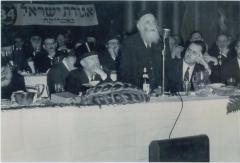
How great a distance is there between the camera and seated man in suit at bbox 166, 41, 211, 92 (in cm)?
157

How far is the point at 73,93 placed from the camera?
4.79 feet

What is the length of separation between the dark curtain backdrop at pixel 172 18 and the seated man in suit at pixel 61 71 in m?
0.10

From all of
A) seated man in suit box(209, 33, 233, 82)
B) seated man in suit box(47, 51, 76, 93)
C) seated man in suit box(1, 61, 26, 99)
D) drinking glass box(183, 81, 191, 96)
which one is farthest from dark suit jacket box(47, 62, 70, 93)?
seated man in suit box(209, 33, 233, 82)

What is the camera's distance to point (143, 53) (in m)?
1.53

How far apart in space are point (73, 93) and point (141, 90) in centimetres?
29

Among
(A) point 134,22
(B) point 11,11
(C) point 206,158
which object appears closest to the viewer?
(B) point 11,11

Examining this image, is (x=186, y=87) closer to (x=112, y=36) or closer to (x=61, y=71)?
(x=112, y=36)

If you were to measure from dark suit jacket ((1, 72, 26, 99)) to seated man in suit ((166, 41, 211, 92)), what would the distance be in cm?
61

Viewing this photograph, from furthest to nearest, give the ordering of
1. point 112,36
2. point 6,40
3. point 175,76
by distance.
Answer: point 175,76 → point 112,36 → point 6,40

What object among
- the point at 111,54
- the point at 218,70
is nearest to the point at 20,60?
the point at 111,54

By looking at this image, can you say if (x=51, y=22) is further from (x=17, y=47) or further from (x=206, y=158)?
(x=206, y=158)

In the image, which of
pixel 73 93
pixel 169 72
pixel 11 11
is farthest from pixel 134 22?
pixel 11 11

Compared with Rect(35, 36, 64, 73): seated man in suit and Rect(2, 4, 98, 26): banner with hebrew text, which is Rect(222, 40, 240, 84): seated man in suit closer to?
Rect(2, 4, 98, 26): banner with hebrew text

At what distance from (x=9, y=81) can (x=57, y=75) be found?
0.60 ft
